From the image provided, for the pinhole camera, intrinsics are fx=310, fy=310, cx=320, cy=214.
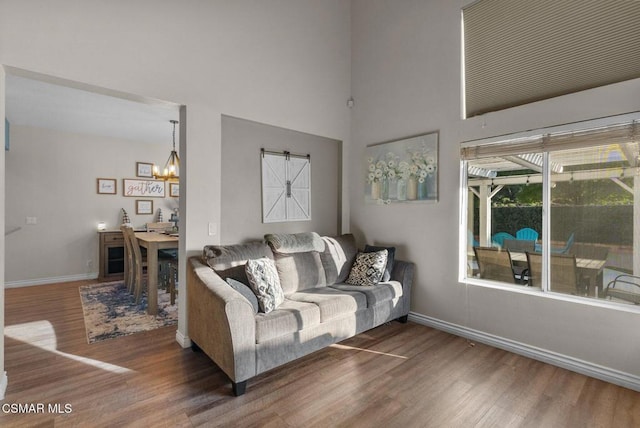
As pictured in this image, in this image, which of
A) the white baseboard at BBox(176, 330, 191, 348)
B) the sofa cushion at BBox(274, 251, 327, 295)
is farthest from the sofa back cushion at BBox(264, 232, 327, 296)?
the white baseboard at BBox(176, 330, 191, 348)

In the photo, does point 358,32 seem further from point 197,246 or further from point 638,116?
point 197,246

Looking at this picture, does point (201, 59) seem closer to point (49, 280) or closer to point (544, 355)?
point (544, 355)

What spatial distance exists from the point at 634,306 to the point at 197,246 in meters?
3.60

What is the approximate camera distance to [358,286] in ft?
11.0

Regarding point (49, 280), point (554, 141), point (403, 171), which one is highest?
point (554, 141)

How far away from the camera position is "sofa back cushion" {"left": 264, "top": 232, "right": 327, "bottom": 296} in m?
3.12

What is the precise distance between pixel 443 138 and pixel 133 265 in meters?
4.52

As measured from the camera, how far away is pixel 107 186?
5.81 metres

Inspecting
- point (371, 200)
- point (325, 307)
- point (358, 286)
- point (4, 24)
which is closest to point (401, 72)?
point (371, 200)

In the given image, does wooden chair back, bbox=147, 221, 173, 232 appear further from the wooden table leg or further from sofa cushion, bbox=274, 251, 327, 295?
sofa cushion, bbox=274, 251, 327, 295

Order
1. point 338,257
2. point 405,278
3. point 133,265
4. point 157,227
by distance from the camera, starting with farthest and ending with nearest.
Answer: point 157,227 → point 133,265 → point 338,257 → point 405,278

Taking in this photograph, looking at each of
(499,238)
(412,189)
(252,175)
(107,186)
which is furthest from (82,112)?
(499,238)

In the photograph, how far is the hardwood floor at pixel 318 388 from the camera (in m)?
1.94

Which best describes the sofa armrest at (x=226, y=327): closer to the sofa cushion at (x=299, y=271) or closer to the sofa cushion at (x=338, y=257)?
the sofa cushion at (x=299, y=271)
